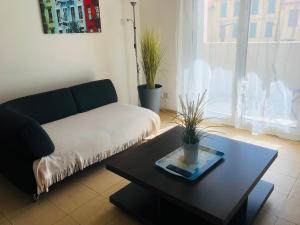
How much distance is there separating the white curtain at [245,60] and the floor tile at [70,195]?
214 centimetres

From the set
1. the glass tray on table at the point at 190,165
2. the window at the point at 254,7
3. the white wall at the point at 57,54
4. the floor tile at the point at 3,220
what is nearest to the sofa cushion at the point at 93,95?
the white wall at the point at 57,54

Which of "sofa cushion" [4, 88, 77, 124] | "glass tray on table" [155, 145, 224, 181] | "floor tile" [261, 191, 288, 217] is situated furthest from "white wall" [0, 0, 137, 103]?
"floor tile" [261, 191, 288, 217]

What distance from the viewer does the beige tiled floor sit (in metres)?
1.88

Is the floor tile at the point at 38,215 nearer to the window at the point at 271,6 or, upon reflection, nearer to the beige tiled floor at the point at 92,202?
the beige tiled floor at the point at 92,202

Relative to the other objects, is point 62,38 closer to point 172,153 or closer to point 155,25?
point 155,25

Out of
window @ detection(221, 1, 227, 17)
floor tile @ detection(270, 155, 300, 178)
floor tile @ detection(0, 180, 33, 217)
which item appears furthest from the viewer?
window @ detection(221, 1, 227, 17)

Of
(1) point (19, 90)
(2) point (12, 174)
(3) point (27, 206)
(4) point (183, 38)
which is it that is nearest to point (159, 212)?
(3) point (27, 206)

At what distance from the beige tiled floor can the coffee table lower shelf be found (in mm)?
86

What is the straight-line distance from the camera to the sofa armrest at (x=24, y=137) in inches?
74.8

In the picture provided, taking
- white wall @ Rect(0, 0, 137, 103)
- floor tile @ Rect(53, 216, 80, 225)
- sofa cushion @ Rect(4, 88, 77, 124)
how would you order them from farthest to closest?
1. white wall @ Rect(0, 0, 137, 103)
2. sofa cushion @ Rect(4, 88, 77, 124)
3. floor tile @ Rect(53, 216, 80, 225)

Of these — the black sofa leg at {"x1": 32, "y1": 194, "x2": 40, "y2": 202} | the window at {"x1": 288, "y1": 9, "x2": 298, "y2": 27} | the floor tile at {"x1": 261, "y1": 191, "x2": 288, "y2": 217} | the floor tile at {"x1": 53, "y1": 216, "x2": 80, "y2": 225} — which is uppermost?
the window at {"x1": 288, "y1": 9, "x2": 298, "y2": 27}

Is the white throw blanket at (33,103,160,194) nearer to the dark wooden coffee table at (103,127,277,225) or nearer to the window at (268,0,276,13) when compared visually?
the dark wooden coffee table at (103,127,277,225)

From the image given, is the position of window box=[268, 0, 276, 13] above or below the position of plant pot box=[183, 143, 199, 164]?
above

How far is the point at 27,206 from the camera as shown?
2.06 m
